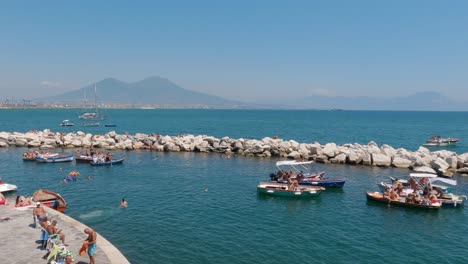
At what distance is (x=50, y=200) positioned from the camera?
29219 mm

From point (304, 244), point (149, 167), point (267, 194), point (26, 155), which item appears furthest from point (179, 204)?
point (26, 155)

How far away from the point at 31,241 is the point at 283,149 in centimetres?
4446

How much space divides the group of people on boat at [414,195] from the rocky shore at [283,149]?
518 inches

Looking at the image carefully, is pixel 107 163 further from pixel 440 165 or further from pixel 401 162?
pixel 440 165

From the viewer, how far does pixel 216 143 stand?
6506cm

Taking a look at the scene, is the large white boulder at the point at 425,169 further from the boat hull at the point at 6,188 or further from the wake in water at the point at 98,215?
the boat hull at the point at 6,188

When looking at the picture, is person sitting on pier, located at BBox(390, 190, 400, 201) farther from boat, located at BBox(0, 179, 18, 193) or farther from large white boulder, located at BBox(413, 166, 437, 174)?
boat, located at BBox(0, 179, 18, 193)

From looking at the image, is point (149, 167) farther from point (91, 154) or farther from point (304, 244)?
point (304, 244)

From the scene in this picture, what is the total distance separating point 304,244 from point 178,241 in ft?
27.7

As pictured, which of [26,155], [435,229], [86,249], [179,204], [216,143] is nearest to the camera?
[86,249]

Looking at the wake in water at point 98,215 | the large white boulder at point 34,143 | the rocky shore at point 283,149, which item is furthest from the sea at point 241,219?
the large white boulder at point 34,143

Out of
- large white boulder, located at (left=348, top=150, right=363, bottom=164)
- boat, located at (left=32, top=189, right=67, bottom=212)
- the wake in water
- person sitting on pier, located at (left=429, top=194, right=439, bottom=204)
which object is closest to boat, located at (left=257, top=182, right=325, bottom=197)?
person sitting on pier, located at (left=429, top=194, right=439, bottom=204)

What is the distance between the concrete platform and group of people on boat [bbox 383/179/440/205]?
25.5m

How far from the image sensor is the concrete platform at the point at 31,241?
16922 millimetres
